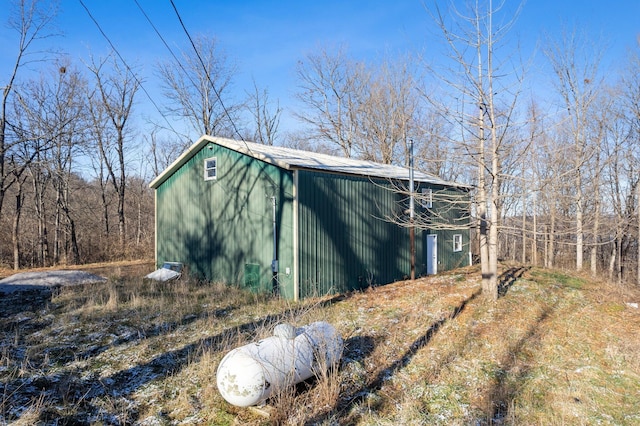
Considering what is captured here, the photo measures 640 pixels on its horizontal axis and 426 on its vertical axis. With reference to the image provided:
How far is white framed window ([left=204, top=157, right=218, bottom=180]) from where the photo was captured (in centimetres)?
1210

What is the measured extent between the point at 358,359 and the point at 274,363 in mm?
1967

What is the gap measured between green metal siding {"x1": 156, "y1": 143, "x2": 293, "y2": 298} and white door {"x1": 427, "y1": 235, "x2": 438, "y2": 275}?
684 centimetres

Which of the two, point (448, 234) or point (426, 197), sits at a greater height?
point (426, 197)

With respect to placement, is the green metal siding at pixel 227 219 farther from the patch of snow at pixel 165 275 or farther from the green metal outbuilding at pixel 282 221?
the patch of snow at pixel 165 275

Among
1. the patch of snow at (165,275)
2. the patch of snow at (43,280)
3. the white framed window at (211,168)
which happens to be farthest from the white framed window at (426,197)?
the patch of snow at (43,280)

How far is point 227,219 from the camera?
11750mm

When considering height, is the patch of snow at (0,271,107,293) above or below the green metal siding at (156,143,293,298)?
below

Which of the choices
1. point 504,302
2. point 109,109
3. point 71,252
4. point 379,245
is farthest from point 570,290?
point 109,109

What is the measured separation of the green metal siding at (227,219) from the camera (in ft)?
33.7

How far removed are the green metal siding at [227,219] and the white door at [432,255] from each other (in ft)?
22.4

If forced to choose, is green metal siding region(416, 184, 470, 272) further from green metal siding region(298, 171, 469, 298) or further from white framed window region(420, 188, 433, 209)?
green metal siding region(298, 171, 469, 298)

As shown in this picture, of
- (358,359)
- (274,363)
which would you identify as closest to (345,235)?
(358,359)

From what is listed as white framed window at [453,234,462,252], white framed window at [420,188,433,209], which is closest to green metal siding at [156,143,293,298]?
white framed window at [420,188,433,209]

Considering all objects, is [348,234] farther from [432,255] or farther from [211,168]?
[432,255]
